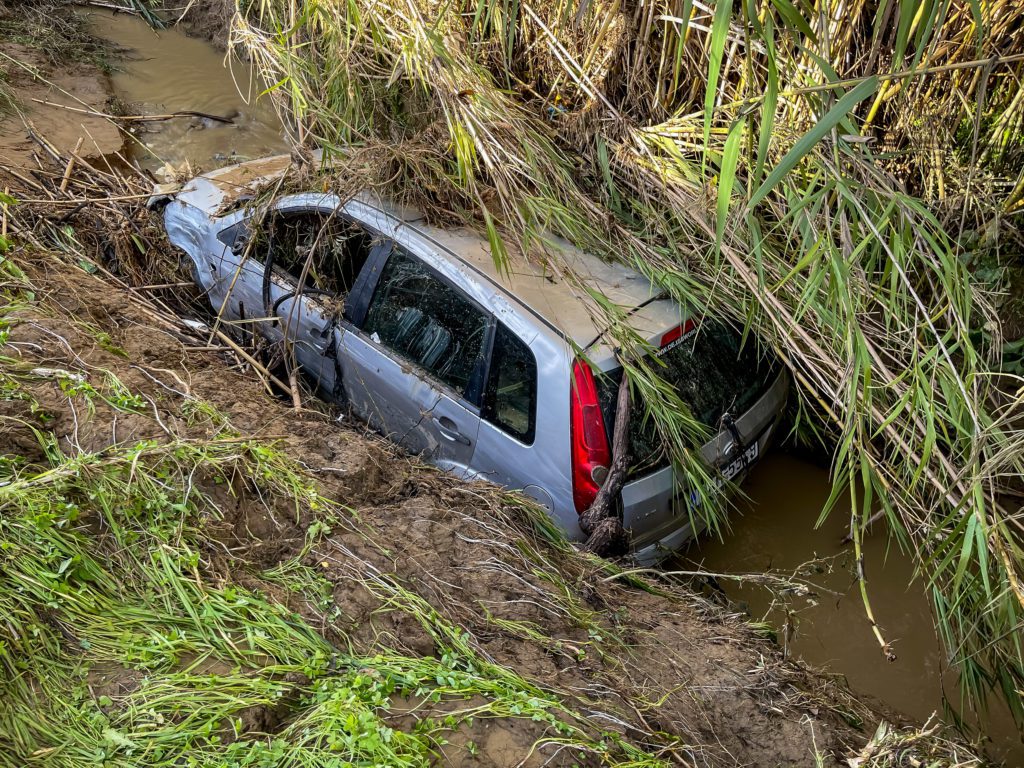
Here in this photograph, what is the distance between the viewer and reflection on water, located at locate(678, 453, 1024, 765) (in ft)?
12.6

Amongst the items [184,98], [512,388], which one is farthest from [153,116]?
[512,388]

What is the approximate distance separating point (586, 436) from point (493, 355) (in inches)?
22.1

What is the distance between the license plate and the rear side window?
3.12 feet

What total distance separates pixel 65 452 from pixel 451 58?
8.28 ft

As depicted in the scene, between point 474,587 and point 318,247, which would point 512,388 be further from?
point 318,247

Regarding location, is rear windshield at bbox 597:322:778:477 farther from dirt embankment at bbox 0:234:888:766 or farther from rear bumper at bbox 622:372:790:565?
dirt embankment at bbox 0:234:888:766

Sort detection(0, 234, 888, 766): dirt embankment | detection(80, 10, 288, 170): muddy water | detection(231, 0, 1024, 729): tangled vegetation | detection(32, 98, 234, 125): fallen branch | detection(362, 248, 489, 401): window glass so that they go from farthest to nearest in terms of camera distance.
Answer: detection(80, 10, 288, 170): muddy water < detection(32, 98, 234, 125): fallen branch < detection(362, 248, 489, 401): window glass < detection(231, 0, 1024, 729): tangled vegetation < detection(0, 234, 888, 766): dirt embankment

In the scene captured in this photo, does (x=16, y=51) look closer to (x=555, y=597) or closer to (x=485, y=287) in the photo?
(x=485, y=287)

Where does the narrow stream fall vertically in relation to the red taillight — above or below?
below

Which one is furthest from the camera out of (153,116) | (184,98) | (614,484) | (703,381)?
(184,98)

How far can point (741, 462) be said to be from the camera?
3.75 metres

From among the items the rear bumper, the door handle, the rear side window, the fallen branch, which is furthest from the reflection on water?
the fallen branch

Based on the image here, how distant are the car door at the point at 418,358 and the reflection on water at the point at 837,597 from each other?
1.30 m

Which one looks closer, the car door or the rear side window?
the rear side window
